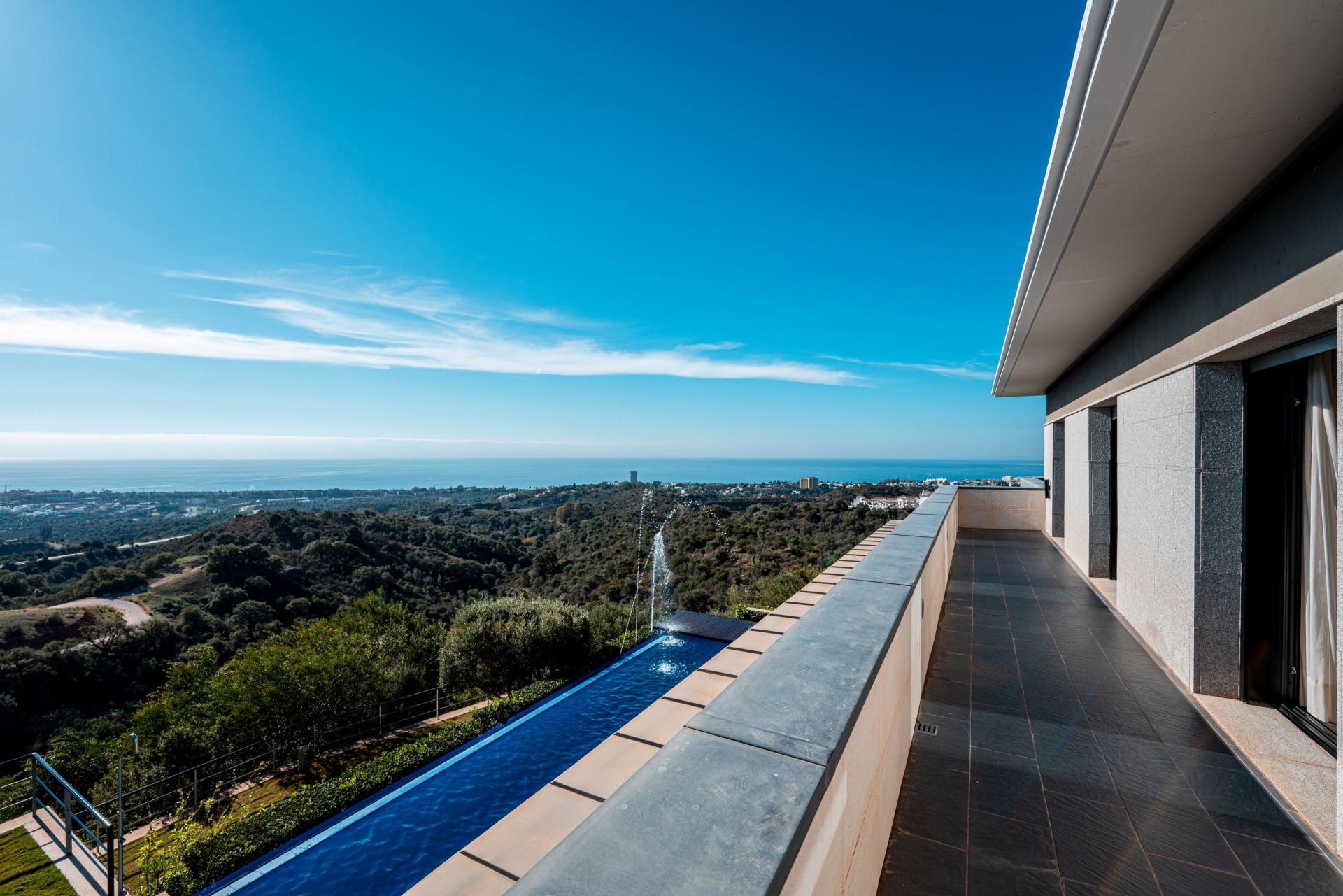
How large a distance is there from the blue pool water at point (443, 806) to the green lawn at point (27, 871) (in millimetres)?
4894

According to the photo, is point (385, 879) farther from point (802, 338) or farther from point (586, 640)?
point (802, 338)

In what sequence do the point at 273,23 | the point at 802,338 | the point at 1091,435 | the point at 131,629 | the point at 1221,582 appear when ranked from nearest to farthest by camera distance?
the point at 1221,582, the point at 1091,435, the point at 273,23, the point at 131,629, the point at 802,338

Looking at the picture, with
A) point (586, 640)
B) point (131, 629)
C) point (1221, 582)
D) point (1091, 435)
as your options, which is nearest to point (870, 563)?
point (1221, 582)

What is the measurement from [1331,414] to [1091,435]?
4.90m

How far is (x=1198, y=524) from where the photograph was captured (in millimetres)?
3730

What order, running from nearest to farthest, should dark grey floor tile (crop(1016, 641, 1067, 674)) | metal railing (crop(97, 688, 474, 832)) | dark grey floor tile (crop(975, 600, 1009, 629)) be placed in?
1. dark grey floor tile (crop(1016, 641, 1067, 674))
2. dark grey floor tile (crop(975, 600, 1009, 629))
3. metal railing (crop(97, 688, 474, 832))

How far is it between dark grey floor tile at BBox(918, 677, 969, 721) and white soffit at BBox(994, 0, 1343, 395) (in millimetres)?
3443

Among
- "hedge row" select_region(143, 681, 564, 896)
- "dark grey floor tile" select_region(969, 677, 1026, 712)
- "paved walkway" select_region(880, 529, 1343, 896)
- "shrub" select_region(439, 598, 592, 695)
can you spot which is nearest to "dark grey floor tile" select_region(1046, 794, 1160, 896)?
"paved walkway" select_region(880, 529, 1343, 896)

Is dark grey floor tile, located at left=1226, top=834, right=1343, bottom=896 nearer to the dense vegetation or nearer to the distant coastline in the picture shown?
the dense vegetation

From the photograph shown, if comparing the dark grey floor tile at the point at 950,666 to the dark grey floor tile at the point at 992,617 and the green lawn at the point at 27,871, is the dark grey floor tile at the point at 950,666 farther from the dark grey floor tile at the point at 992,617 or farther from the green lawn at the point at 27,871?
the green lawn at the point at 27,871

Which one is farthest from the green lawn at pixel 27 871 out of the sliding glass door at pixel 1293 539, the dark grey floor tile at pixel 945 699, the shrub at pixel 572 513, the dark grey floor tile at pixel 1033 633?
the shrub at pixel 572 513

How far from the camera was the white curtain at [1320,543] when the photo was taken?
297 cm

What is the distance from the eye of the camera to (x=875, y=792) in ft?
6.14

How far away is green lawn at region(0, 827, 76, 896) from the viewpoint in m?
8.06
